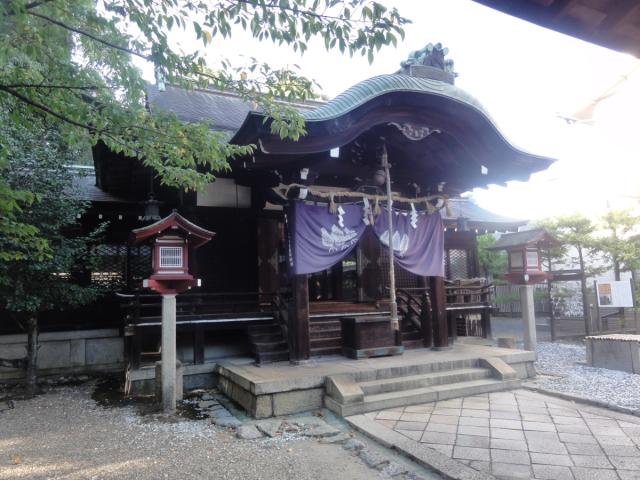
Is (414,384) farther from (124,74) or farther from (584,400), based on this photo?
(124,74)

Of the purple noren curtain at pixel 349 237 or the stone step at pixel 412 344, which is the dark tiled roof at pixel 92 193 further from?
the stone step at pixel 412 344

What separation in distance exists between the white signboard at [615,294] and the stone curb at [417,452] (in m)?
8.14

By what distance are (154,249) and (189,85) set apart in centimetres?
275

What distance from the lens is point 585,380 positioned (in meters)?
7.25

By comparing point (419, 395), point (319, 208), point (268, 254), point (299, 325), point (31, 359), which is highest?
point (319, 208)

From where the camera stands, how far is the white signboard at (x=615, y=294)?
32.6ft

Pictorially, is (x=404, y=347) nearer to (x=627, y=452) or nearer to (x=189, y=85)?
(x=627, y=452)

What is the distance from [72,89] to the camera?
3.97 metres

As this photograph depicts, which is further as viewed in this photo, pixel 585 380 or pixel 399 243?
pixel 399 243

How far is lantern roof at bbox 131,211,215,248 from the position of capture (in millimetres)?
6035

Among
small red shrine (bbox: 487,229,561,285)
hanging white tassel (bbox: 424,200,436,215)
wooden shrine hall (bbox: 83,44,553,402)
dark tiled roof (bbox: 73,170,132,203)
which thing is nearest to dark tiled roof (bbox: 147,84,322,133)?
wooden shrine hall (bbox: 83,44,553,402)

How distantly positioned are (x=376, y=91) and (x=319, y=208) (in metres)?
2.15

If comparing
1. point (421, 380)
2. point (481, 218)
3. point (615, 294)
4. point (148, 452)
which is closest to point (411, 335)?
point (421, 380)

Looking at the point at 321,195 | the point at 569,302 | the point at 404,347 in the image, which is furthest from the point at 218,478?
the point at 569,302
